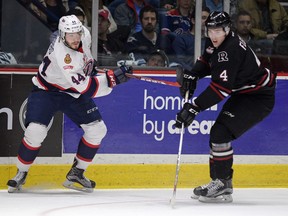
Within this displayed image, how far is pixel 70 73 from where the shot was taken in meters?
5.29

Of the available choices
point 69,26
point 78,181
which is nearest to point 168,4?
point 69,26

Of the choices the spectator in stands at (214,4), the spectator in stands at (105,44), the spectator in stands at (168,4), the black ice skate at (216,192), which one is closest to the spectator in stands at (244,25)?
the spectator in stands at (214,4)

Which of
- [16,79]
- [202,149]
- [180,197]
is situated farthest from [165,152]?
[16,79]

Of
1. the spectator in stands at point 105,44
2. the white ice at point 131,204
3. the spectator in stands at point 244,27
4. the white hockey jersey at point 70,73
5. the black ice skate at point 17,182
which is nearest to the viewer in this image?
the white ice at point 131,204

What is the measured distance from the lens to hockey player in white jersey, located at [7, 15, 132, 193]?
531 centimetres

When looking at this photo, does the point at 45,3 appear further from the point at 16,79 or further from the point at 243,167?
the point at 243,167

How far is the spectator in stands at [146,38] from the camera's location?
6305mm

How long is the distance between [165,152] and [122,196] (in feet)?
2.30

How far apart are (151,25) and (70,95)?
110cm

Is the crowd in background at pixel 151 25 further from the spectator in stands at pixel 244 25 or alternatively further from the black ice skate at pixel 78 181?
the black ice skate at pixel 78 181

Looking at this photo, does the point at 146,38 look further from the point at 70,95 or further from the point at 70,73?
the point at 70,73

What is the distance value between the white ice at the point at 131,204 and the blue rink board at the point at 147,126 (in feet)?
1.16

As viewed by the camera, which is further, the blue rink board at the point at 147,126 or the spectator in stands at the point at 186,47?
the spectator in stands at the point at 186,47

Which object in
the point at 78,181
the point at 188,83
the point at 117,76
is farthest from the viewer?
the point at 78,181
